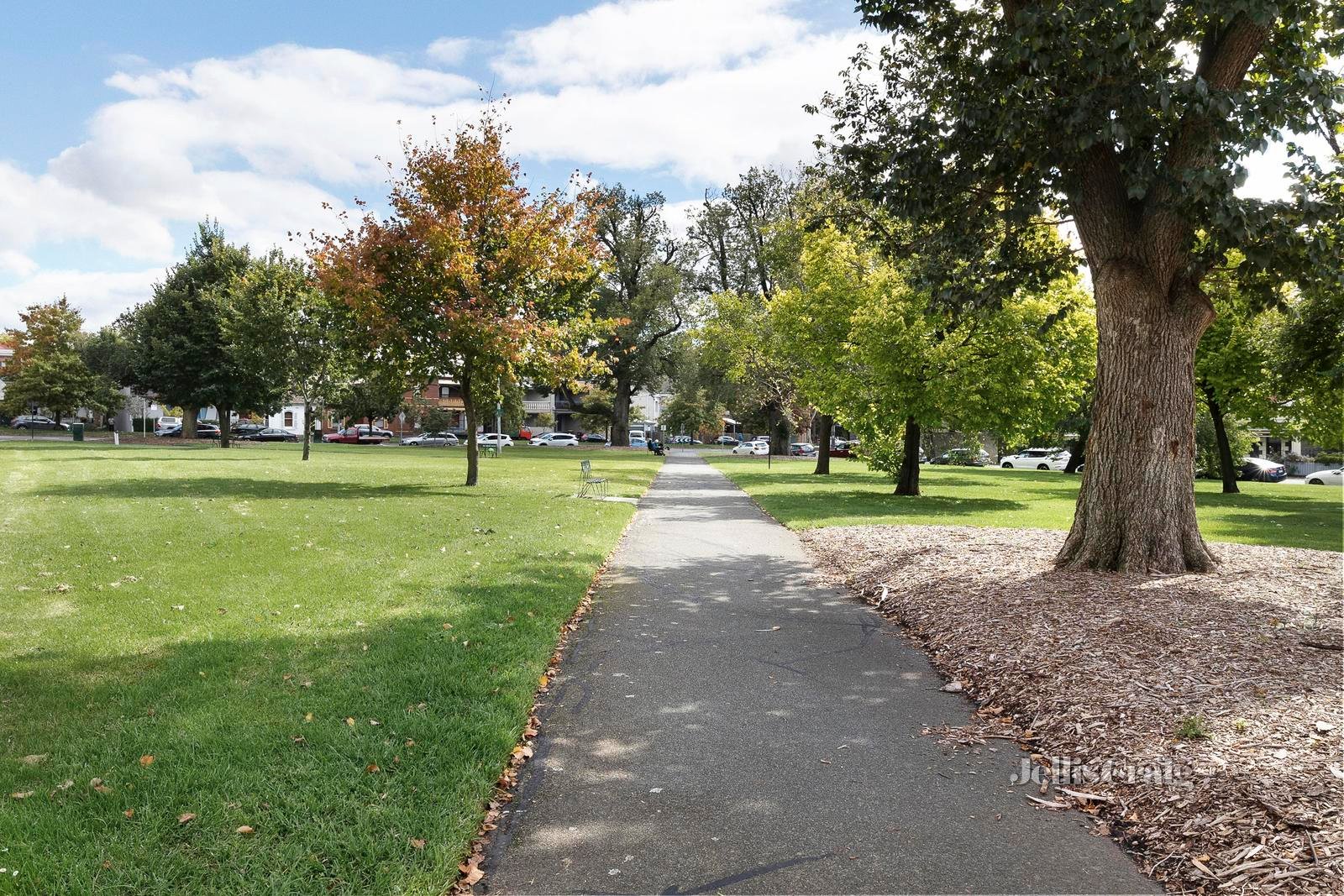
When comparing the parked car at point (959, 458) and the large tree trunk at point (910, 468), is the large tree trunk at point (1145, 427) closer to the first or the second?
the large tree trunk at point (910, 468)

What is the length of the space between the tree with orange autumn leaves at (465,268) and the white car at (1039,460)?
37.7 meters

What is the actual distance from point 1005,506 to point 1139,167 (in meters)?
13.6

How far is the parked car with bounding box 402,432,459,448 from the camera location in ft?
244

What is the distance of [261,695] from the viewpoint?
196 inches

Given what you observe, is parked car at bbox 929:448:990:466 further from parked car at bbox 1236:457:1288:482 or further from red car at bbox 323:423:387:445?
red car at bbox 323:423:387:445

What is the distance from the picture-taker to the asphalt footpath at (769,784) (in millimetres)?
3211

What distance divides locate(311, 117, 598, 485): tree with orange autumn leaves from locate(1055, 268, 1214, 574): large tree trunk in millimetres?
14204

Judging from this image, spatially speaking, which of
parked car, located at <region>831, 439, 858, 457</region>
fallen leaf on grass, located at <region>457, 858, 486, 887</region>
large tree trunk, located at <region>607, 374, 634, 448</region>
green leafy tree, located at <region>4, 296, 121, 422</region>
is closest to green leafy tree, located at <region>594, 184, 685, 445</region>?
large tree trunk, located at <region>607, 374, 634, 448</region>

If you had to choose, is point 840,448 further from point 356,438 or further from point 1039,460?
point 356,438

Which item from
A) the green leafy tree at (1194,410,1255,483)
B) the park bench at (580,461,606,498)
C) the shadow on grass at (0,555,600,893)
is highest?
the green leafy tree at (1194,410,1255,483)

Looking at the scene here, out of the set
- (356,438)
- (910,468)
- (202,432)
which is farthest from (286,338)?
(356,438)

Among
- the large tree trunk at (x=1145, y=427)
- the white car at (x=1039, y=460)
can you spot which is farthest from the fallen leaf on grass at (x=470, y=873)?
the white car at (x=1039, y=460)

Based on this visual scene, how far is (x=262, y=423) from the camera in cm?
9431

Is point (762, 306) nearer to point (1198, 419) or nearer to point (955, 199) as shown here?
point (1198, 419)
